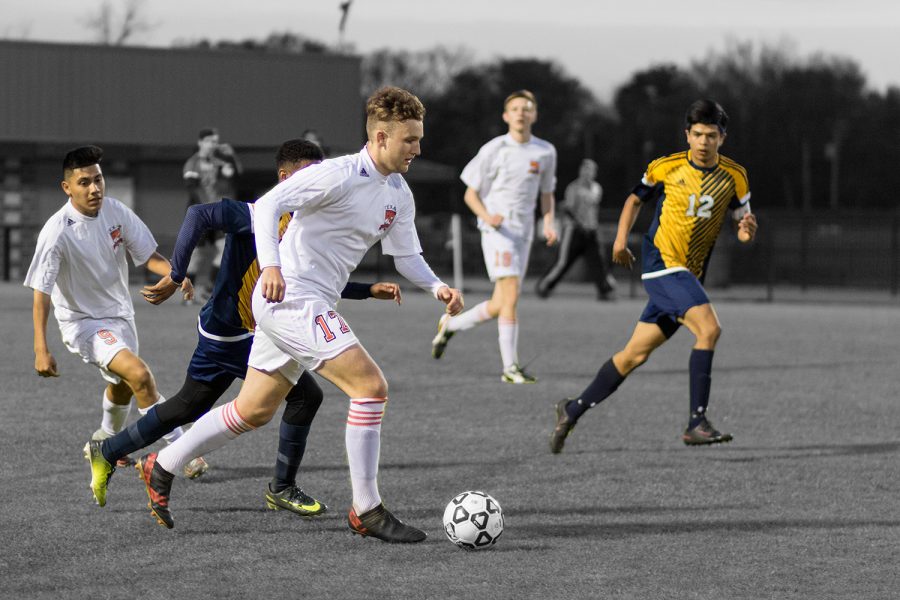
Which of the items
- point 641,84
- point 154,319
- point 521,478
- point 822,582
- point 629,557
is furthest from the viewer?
point 641,84

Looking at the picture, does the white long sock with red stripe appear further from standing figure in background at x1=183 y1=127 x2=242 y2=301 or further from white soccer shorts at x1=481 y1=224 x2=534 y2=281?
standing figure in background at x1=183 y1=127 x2=242 y2=301

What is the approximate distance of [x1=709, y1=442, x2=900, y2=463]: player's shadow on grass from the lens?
7.70m

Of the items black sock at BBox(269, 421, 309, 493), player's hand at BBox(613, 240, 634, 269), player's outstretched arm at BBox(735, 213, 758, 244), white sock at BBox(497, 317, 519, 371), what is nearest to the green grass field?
black sock at BBox(269, 421, 309, 493)

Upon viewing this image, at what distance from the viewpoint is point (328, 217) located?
17.8 feet

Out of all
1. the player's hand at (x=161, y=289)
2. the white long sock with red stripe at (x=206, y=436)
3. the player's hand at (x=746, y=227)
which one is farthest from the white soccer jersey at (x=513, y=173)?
the white long sock with red stripe at (x=206, y=436)

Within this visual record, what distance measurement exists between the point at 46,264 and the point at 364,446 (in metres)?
2.29

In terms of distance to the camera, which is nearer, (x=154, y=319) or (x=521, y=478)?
(x=521, y=478)

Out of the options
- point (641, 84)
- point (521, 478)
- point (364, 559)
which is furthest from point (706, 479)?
point (641, 84)

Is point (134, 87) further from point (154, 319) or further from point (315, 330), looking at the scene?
point (315, 330)

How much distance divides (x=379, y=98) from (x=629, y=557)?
2.06 metres

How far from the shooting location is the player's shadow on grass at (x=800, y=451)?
25.3 feet

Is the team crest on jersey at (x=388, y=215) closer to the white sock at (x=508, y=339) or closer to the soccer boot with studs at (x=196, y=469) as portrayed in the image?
the soccer boot with studs at (x=196, y=469)

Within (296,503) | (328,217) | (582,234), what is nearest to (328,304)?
(328,217)

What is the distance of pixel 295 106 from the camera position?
39.4 m
